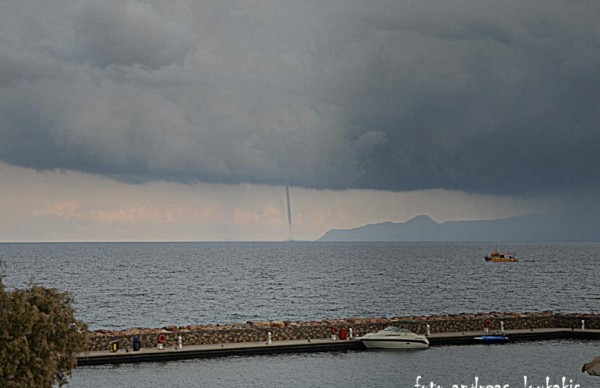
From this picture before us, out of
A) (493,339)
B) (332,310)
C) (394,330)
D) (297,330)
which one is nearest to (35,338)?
(297,330)

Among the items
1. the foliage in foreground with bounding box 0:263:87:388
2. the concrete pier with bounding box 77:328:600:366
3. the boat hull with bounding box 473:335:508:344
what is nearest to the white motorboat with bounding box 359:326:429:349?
the concrete pier with bounding box 77:328:600:366

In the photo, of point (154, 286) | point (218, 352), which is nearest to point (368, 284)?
point (154, 286)

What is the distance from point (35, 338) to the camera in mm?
32000

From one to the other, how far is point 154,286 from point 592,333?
380 feet

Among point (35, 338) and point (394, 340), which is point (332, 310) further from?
point (35, 338)

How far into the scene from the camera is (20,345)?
3041cm

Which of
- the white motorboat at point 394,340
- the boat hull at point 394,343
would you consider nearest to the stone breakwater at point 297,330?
the white motorboat at point 394,340

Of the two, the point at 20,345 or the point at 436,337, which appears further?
the point at 436,337

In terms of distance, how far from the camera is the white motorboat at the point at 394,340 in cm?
5750

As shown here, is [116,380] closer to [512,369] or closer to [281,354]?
[281,354]

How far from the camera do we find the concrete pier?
50.7 meters

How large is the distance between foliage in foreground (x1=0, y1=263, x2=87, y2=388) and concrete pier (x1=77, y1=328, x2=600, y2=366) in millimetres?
15827

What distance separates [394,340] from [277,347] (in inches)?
357

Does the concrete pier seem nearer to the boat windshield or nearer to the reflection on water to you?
the boat windshield
